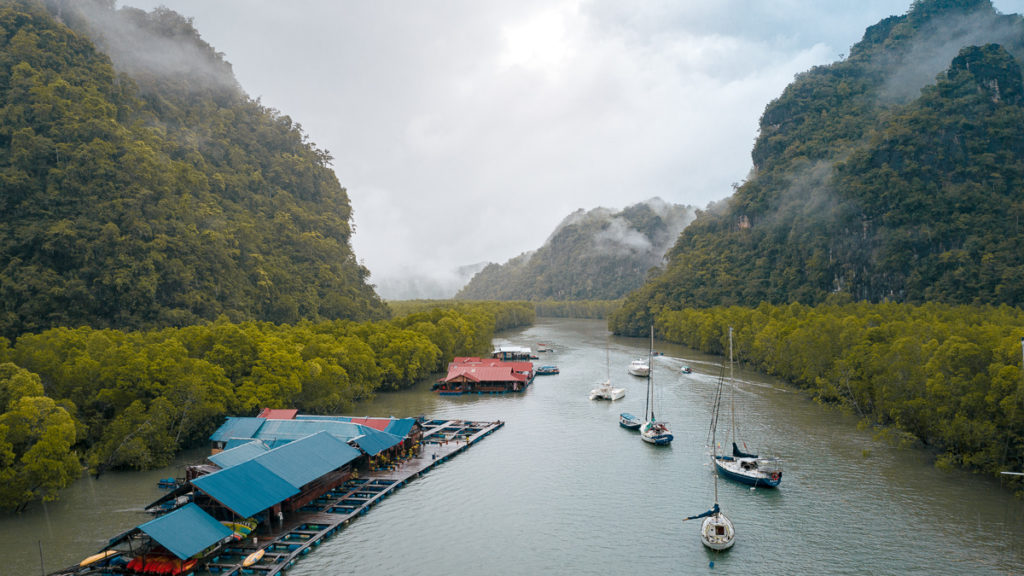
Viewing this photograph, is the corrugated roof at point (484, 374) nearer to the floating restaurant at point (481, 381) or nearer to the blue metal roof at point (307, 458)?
the floating restaurant at point (481, 381)

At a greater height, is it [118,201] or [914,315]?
[118,201]

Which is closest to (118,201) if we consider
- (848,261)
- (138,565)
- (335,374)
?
(335,374)

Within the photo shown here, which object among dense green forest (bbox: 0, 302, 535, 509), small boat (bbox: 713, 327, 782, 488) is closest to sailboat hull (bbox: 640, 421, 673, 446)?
small boat (bbox: 713, 327, 782, 488)

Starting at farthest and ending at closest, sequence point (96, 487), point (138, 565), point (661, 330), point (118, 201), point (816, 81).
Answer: point (816, 81) < point (661, 330) < point (118, 201) < point (96, 487) < point (138, 565)

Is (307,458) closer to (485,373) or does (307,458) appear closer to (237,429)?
(237,429)

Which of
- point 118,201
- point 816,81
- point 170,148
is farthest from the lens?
point 816,81

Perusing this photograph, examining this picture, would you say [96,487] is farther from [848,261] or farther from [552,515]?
[848,261]
